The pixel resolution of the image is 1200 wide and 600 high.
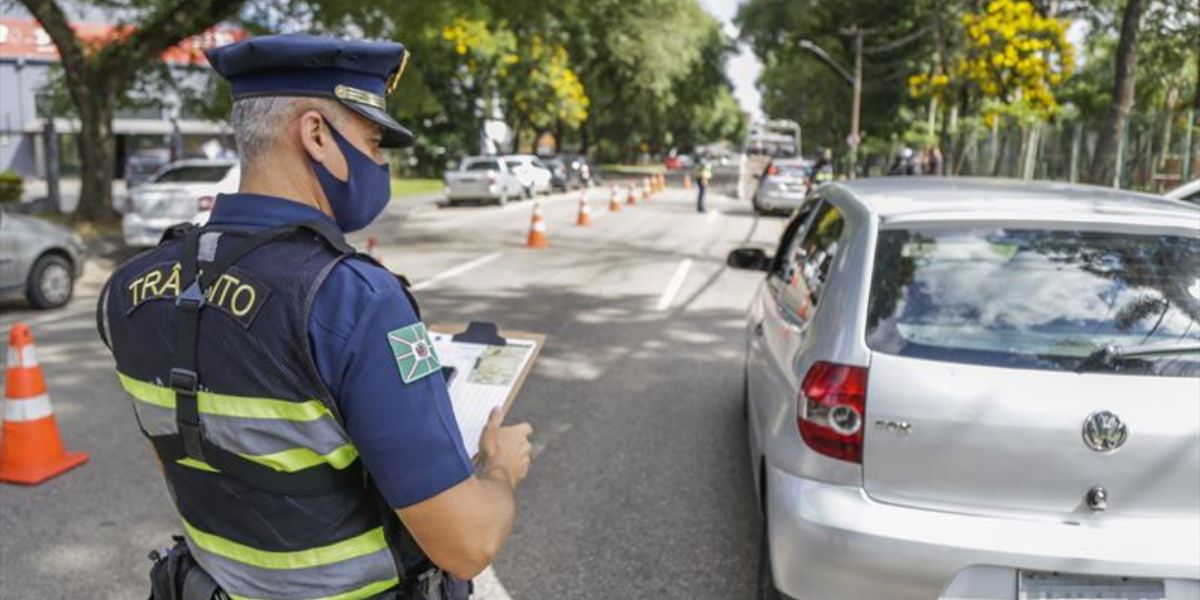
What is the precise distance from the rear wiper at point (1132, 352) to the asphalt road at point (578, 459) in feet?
4.99

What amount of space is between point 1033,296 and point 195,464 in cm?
247

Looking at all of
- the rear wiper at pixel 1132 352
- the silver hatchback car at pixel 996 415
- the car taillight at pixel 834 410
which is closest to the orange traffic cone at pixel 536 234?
the silver hatchback car at pixel 996 415

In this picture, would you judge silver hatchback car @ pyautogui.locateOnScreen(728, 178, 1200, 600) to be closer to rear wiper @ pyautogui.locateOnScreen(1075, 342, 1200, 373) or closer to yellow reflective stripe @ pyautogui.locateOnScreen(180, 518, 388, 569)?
rear wiper @ pyautogui.locateOnScreen(1075, 342, 1200, 373)

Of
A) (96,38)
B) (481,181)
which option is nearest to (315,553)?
(96,38)

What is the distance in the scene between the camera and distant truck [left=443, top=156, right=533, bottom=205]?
84.6ft

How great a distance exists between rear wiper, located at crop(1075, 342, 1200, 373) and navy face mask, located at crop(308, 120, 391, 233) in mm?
2064

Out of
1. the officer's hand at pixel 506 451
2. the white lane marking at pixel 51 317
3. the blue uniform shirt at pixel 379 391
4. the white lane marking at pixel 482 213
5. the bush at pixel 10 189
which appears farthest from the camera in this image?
the bush at pixel 10 189

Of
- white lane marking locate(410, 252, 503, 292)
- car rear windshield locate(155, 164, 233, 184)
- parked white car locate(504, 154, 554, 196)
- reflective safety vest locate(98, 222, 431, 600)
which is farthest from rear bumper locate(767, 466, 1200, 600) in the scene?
parked white car locate(504, 154, 554, 196)

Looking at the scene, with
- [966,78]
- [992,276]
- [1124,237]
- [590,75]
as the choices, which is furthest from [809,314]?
[590,75]

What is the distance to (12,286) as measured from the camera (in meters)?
9.15

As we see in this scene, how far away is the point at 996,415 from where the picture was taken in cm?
259

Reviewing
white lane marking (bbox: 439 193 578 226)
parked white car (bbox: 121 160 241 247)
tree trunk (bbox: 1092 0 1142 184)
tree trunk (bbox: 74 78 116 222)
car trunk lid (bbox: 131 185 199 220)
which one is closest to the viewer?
tree trunk (bbox: 1092 0 1142 184)

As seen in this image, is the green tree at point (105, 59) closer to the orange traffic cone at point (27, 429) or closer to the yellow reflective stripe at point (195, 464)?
the orange traffic cone at point (27, 429)

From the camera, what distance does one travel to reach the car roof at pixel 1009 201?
3133 mm
